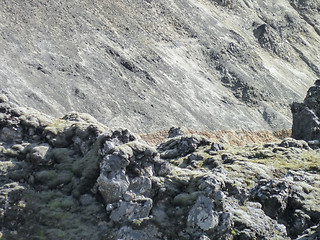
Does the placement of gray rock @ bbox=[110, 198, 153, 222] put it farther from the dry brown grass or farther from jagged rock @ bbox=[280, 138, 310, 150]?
the dry brown grass

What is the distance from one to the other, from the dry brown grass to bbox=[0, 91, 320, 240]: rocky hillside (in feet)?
106

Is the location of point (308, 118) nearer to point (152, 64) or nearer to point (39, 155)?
point (152, 64)

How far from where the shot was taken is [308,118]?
43031 millimetres

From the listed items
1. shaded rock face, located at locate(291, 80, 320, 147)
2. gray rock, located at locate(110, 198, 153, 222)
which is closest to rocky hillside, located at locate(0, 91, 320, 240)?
Answer: gray rock, located at locate(110, 198, 153, 222)

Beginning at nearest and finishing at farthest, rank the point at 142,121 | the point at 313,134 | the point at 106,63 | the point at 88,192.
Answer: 1. the point at 88,192
2. the point at 313,134
3. the point at 142,121
4. the point at 106,63

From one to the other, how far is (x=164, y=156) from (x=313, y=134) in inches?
646

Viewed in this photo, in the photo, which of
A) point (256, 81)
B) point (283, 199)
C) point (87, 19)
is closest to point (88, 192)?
point (283, 199)

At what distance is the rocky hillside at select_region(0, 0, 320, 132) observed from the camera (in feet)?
174

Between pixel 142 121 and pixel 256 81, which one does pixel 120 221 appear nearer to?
pixel 142 121

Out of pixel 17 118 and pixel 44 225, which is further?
pixel 17 118

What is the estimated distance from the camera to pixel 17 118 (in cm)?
1894

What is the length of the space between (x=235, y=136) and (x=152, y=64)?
1526 cm

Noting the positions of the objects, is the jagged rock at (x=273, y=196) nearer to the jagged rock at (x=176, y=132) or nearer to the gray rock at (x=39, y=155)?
the gray rock at (x=39, y=155)

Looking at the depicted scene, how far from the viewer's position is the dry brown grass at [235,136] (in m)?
53.9
